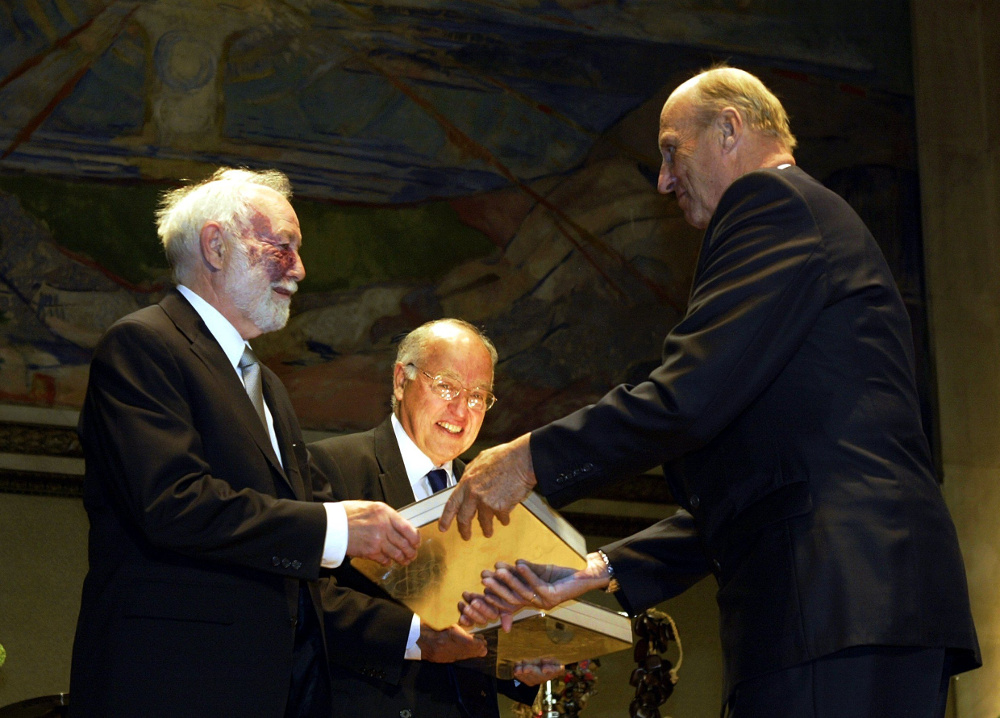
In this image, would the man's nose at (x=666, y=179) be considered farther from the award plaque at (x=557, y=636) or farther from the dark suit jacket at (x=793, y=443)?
the award plaque at (x=557, y=636)

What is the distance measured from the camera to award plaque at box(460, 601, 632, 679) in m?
3.63

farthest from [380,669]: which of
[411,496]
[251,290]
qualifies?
[251,290]

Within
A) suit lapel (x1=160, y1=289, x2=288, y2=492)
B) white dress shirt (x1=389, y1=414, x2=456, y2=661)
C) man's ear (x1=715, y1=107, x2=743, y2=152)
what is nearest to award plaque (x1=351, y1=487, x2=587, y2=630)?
suit lapel (x1=160, y1=289, x2=288, y2=492)

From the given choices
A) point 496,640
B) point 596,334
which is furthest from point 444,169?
point 496,640

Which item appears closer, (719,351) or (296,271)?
(719,351)

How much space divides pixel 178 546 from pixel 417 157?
5.75m

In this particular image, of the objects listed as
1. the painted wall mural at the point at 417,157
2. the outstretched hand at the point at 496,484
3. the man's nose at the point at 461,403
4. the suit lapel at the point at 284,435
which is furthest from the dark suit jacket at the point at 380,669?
the painted wall mural at the point at 417,157

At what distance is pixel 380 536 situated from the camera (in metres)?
3.28

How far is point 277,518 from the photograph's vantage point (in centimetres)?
313

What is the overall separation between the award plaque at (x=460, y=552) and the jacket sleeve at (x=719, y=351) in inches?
9.7

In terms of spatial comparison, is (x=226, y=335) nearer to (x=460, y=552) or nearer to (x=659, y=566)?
(x=460, y=552)

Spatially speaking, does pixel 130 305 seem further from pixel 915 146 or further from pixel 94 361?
pixel 915 146

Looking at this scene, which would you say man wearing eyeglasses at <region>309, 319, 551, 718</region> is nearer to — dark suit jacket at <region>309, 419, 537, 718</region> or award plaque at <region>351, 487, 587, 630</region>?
dark suit jacket at <region>309, 419, 537, 718</region>

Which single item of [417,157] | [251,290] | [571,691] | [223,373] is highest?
[417,157]
